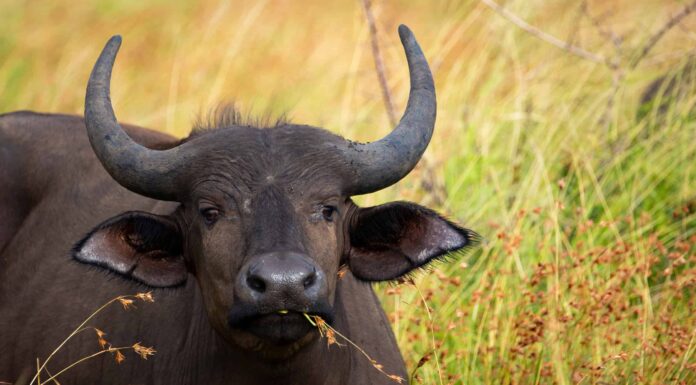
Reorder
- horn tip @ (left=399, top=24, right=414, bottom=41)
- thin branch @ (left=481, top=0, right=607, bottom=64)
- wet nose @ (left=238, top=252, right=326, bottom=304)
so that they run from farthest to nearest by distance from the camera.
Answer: thin branch @ (left=481, top=0, right=607, bottom=64) → horn tip @ (left=399, top=24, right=414, bottom=41) → wet nose @ (left=238, top=252, right=326, bottom=304)

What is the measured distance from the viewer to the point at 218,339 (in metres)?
5.20

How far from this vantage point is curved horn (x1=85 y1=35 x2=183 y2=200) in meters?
4.84

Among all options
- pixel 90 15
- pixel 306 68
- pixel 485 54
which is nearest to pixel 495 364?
pixel 485 54

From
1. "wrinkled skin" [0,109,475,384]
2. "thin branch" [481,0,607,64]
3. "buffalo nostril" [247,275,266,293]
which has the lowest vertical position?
"buffalo nostril" [247,275,266,293]

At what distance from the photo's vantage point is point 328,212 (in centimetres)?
485

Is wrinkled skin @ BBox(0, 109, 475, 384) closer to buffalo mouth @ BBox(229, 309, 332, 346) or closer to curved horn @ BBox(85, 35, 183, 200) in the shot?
buffalo mouth @ BBox(229, 309, 332, 346)

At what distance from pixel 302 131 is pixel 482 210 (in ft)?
10.5

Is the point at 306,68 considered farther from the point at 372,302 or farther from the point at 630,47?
the point at 372,302

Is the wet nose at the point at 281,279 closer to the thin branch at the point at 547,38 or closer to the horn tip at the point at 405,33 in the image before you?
the horn tip at the point at 405,33

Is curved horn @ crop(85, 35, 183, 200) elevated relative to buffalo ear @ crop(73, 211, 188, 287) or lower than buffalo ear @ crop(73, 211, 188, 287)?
elevated

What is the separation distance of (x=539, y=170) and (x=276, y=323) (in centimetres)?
387

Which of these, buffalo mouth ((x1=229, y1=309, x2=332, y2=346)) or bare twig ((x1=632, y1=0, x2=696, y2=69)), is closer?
buffalo mouth ((x1=229, y1=309, x2=332, y2=346))

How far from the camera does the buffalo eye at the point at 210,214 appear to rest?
190 inches

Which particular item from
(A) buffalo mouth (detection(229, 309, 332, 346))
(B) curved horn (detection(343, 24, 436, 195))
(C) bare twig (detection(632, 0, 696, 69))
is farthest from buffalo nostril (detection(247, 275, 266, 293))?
(C) bare twig (detection(632, 0, 696, 69))
